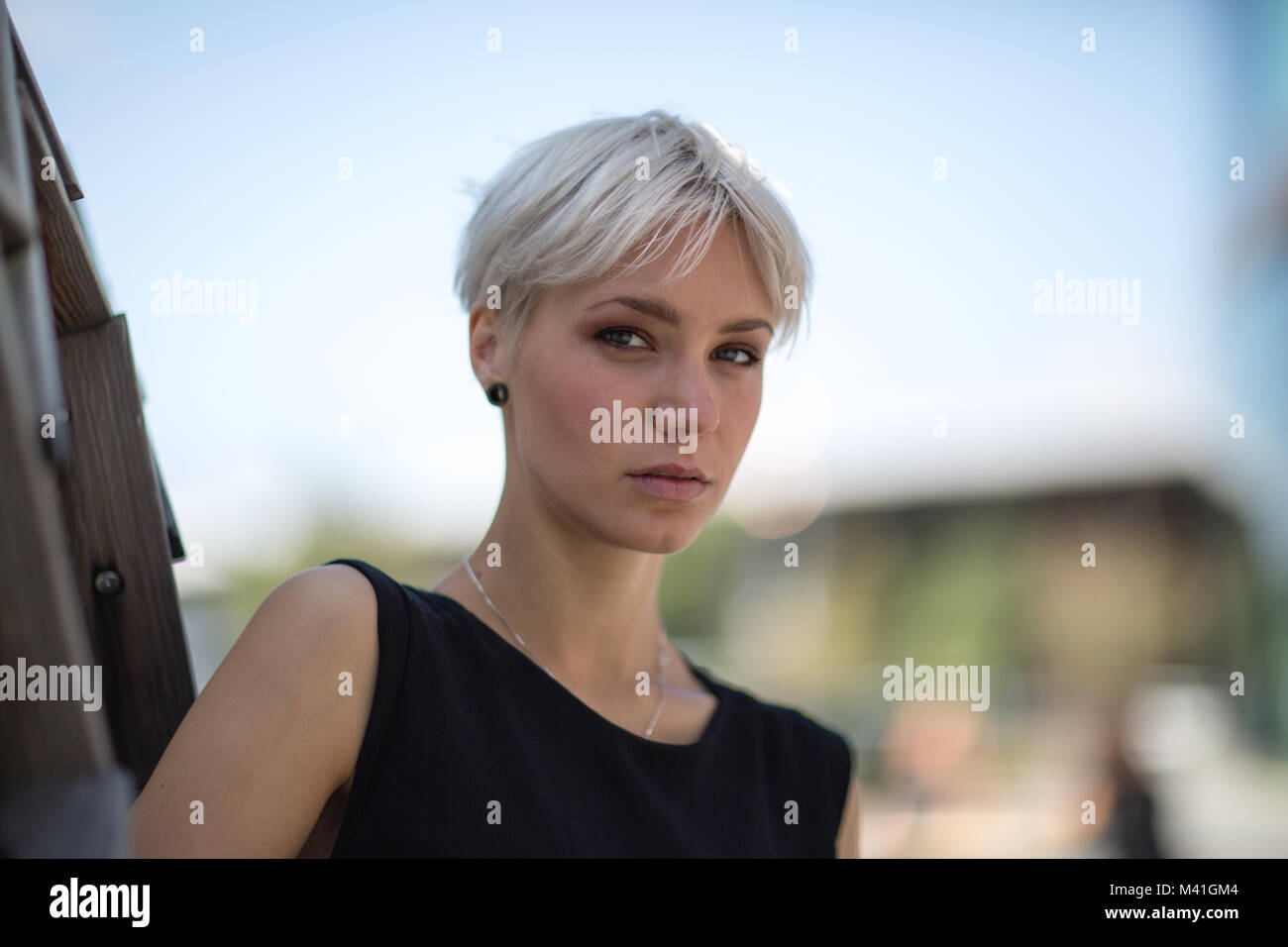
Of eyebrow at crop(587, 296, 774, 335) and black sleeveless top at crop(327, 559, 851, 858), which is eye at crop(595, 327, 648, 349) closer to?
eyebrow at crop(587, 296, 774, 335)

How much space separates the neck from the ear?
231 millimetres

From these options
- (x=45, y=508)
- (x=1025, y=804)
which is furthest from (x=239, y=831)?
(x=1025, y=804)

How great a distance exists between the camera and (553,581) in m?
1.80

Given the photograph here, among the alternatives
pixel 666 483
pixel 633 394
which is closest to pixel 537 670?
pixel 666 483

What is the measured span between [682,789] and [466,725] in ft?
1.54

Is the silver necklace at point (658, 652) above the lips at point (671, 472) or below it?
below

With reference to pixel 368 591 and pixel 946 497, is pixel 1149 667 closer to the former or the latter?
pixel 946 497

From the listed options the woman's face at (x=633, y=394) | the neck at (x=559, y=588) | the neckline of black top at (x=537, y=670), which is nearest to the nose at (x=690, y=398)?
the woman's face at (x=633, y=394)

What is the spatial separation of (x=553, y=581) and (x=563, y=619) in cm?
8

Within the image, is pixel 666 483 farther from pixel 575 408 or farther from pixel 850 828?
pixel 850 828

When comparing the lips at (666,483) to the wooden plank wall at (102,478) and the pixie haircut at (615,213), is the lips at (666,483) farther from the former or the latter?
the wooden plank wall at (102,478)

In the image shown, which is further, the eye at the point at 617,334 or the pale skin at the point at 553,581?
the eye at the point at 617,334

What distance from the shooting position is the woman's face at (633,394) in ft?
5.33
